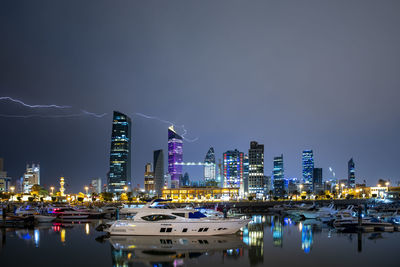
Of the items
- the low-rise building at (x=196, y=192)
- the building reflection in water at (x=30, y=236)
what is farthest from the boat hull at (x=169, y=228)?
the low-rise building at (x=196, y=192)

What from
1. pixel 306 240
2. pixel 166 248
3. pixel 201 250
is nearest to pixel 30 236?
pixel 166 248

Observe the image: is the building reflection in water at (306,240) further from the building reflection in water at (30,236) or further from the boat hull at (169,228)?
the building reflection in water at (30,236)

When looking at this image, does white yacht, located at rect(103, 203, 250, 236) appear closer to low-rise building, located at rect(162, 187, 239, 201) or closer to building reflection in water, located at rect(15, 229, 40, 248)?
building reflection in water, located at rect(15, 229, 40, 248)

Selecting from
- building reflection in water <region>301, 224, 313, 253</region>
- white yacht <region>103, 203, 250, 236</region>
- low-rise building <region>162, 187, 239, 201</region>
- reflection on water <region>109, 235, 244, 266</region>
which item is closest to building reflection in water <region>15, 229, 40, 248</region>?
white yacht <region>103, 203, 250, 236</region>

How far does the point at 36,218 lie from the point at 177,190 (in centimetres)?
12135

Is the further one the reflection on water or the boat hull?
the boat hull

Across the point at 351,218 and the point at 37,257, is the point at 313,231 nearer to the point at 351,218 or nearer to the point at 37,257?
the point at 351,218

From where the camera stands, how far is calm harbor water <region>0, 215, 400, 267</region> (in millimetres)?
22031

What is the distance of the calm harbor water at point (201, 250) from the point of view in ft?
72.3

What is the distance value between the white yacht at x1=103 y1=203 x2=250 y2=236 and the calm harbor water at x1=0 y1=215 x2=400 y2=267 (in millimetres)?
881

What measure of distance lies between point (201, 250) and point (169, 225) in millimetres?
6303

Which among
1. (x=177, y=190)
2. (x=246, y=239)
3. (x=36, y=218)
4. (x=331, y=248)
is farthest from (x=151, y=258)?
(x=177, y=190)

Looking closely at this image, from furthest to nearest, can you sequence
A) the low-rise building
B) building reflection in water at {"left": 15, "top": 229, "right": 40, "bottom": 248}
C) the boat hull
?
the low-rise building
building reflection in water at {"left": 15, "top": 229, "right": 40, "bottom": 248}
the boat hull

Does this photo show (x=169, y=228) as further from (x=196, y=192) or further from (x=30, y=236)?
(x=196, y=192)
